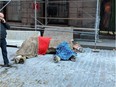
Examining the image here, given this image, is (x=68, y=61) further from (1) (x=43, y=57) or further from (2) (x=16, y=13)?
(2) (x=16, y=13)

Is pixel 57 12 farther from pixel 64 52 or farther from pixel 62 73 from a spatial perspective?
pixel 62 73

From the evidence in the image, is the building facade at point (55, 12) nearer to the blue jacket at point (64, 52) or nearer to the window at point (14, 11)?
the window at point (14, 11)

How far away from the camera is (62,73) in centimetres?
809

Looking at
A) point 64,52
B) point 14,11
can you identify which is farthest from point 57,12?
point 64,52

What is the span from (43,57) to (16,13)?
560cm

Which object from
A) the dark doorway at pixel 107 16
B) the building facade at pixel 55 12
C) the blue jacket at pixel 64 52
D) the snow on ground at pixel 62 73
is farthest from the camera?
the dark doorway at pixel 107 16

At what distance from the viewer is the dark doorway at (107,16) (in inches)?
537

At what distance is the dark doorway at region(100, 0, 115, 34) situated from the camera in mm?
13645

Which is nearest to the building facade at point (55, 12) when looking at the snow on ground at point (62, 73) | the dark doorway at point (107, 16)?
the dark doorway at point (107, 16)

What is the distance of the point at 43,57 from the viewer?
10.1 m

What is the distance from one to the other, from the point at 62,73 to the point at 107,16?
6.41 metres

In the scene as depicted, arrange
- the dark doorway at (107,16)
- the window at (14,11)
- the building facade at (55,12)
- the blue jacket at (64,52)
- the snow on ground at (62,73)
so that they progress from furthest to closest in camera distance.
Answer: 1. the window at (14,11)
2. the dark doorway at (107,16)
3. the building facade at (55,12)
4. the blue jacket at (64,52)
5. the snow on ground at (62,73)

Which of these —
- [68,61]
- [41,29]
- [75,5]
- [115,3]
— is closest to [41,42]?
[68,61]

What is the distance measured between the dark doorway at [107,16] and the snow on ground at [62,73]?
3731 millimetres
